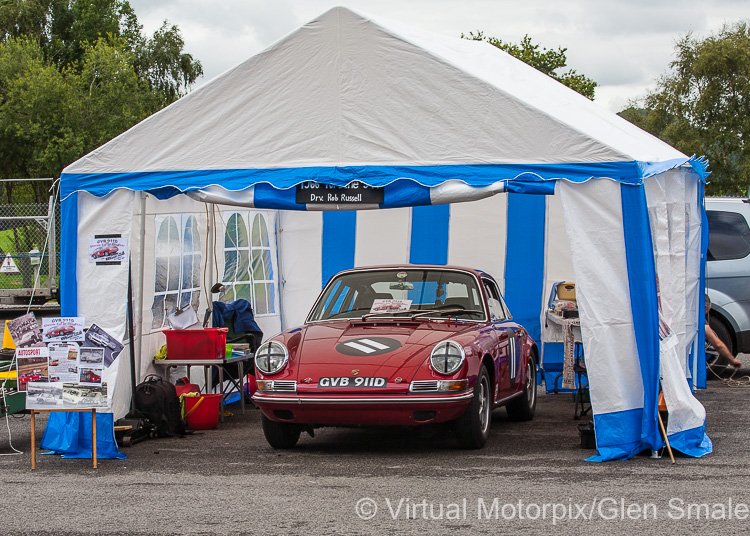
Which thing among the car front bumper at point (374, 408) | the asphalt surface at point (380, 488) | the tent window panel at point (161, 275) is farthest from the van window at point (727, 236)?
the tent window panel at point (161, 275)

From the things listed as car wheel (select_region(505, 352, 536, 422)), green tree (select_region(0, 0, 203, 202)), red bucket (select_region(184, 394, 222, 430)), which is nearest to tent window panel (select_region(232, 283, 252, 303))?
red bucket (select_region(184, 394, 222, 430))

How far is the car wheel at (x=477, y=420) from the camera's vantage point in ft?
23.4

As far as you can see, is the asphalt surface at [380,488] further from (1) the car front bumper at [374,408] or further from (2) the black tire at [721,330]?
(2) the black tire at [721,330]

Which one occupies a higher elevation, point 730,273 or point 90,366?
point 730,273

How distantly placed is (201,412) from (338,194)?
2811 mm

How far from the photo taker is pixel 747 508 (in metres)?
5.28

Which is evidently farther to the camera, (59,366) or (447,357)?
(59,366)

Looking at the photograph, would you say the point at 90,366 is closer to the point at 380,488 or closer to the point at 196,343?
the point at 196,343

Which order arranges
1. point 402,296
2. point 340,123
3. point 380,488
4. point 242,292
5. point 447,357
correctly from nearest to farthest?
point 380,488 → point 447,357 → point 340,123 → point 402,296 → point 242,292

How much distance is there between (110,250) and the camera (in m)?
7.86

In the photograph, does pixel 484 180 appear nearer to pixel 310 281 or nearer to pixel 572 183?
pixel 572 183

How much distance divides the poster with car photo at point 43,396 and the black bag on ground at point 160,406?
143cm

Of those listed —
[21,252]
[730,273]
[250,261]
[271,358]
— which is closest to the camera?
[271,358]

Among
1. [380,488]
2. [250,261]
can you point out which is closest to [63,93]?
[250,261]
